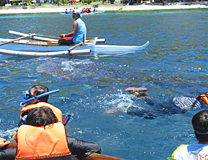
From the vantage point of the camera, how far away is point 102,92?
23.6 feet

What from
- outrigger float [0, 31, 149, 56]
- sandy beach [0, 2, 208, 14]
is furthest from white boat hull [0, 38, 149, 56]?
sandy beach [0, 2, 208, 14]

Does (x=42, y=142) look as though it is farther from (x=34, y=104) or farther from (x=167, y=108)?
(x=167, y=108)

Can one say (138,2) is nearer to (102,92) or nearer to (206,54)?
(206,54)

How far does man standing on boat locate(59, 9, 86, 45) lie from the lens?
11727 millimetres

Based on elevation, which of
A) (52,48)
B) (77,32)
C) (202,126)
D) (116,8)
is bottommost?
(52,48)

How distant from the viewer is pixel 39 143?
2623 millimetres

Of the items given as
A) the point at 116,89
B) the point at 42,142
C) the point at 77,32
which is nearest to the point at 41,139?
the point at 42,142

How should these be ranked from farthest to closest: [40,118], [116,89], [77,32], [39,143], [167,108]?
[77,32], [116,89], [167,108], [40,118], [39,143]

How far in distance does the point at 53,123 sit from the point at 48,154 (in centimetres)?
35

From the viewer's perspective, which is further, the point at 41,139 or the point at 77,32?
the point at 77,32

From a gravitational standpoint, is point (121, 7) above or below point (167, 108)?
above

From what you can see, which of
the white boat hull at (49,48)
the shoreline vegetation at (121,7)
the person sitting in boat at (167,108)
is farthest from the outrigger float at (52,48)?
the shoreline vegetation at (121,7)

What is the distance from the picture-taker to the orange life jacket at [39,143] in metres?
2.61

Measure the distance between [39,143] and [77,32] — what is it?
10048 mm
